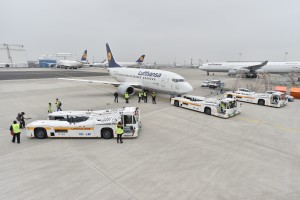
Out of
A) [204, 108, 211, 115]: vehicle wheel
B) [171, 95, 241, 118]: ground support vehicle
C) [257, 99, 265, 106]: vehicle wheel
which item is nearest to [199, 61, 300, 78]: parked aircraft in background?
[257, 99, 265, 106]: vehicle wheel

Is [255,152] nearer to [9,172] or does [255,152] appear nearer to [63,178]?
[63,178]

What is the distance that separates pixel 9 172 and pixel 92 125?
5.47 m

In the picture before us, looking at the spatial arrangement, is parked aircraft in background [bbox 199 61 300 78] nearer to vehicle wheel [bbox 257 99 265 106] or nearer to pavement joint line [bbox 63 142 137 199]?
vehicle wheel [bbox 257 99 265 106]

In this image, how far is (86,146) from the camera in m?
12.8

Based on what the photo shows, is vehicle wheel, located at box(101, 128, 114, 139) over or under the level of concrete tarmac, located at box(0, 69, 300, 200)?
over

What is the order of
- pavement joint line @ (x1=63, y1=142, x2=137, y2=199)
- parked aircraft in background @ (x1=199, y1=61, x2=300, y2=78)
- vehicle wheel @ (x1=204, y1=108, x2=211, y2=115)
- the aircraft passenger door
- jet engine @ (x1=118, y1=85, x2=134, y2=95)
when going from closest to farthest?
pavement joint line @ (x1=63, y1=142, x2=137, y2=199) < the aircraft passenger door < vehicle wheel @ (x1=204, y1=108, x2=211, y2=115) < jet engine @ (x1=118, y1=85, x2=134, y2=95) < parked aircraft in background @ (x1=199, y1=61, x2=300, y2=78)

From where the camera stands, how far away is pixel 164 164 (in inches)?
414

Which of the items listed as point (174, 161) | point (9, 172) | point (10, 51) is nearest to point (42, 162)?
point (9, 172)

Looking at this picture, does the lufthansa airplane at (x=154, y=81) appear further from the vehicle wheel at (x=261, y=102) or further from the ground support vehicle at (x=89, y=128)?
the ground support vehicle at (x=89, y=128)

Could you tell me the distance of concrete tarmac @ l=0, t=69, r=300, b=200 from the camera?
325 inches

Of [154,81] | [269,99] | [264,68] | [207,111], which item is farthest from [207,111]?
[264,68]

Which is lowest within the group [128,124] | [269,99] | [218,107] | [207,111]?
[207,111]

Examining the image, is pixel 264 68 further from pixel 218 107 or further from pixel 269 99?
pixel 218 107

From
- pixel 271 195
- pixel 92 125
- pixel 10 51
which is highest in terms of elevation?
pixel 10 51
